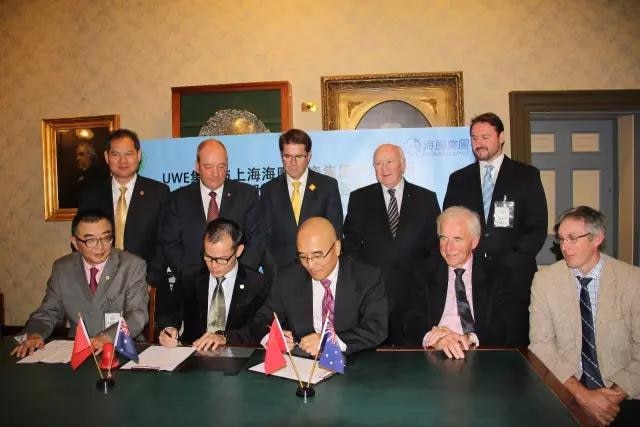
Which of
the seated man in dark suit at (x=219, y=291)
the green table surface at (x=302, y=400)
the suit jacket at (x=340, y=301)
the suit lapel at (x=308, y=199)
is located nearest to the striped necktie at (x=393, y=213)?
the suit lapel at (x=308, y=199)

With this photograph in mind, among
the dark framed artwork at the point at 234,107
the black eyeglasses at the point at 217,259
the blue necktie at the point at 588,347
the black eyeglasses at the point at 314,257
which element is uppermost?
the dark framed artwork at the point at 234,107

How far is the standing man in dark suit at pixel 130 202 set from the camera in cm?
350

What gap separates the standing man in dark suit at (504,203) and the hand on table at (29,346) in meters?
2.48

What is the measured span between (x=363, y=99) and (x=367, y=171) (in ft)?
2.87

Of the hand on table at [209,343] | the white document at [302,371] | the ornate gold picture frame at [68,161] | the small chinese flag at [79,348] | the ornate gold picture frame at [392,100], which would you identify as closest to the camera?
the white document at [302,371]

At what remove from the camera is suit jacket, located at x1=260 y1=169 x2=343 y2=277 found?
3.60 metres

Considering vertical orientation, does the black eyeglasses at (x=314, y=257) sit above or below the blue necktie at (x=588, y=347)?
above

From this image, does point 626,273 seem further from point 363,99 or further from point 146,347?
point 363,99

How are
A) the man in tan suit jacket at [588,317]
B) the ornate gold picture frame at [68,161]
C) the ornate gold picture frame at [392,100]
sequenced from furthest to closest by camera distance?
the ornate gold picture frame at [68,161]
the ornate gold picture frame at [392,100]
the man in tan suit jacket at [588,317]

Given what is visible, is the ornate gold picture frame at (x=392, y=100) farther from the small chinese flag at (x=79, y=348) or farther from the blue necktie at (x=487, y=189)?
the small chinese flag at (x=79, y=348)

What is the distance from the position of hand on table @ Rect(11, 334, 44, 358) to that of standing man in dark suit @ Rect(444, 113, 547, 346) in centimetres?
248

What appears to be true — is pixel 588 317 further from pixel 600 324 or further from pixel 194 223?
pixel 194 223

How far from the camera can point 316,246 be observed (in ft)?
7.72

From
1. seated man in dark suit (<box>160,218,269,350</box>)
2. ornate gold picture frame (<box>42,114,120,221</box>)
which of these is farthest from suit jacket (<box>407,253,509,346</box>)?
ornate gold picture frame (<box>42,114,120,221</box>)
